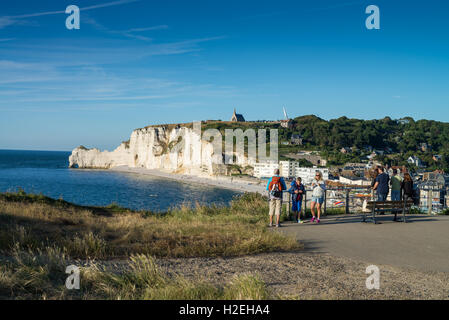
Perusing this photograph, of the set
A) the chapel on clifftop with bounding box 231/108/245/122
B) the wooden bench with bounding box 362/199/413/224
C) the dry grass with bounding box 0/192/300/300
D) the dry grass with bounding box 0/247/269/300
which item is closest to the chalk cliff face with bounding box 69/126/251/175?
the chapel on clifftop with bounding box 231/108/245/122

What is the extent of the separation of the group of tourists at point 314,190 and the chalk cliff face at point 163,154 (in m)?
71.7

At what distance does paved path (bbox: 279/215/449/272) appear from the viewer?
19.6ft

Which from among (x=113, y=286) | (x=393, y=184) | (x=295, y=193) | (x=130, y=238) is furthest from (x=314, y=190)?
(x=113, y=286)

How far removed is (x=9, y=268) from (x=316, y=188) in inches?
300

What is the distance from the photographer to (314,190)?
9.54 metres

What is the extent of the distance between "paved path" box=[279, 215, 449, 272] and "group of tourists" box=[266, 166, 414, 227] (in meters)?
0.53

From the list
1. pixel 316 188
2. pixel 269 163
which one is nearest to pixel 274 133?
pixel 269 163

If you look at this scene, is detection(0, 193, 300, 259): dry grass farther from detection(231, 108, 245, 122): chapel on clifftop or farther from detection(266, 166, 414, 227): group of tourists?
detection(231, 108, 245, 122): chapel on clifftop

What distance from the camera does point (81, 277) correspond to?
4176 millimetres

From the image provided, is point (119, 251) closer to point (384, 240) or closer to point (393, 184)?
point (384, 240)

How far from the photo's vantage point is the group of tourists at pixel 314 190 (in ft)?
28.6

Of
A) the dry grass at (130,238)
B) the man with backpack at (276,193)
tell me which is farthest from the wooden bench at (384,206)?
the dry grass at (130,238)

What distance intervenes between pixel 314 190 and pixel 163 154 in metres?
93.4
